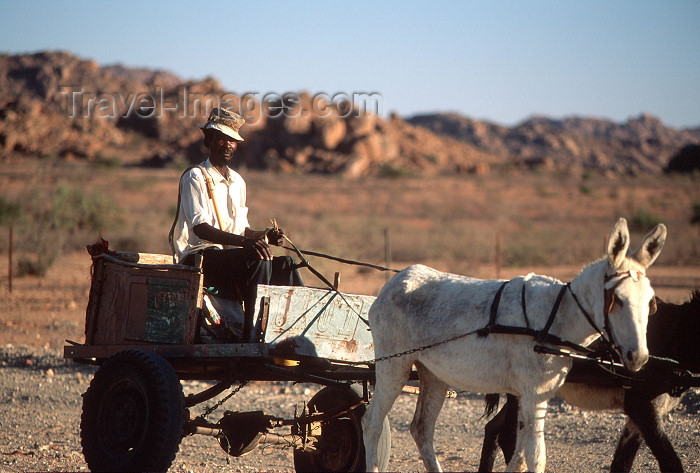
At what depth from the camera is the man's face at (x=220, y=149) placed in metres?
6.11

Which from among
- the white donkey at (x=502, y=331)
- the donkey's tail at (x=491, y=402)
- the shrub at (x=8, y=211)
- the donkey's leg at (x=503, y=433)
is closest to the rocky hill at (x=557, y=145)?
the shrub at (x=8, y=211)

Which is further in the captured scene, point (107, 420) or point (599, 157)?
point (599, 157)

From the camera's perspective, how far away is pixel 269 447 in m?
6.55

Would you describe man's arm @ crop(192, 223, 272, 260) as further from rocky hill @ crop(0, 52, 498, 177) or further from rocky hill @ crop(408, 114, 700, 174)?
rocky hill @ crop(408, 114, 700, 174)

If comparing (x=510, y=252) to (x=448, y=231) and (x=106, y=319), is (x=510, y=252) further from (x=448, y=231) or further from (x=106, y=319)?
(x=106, y=319)

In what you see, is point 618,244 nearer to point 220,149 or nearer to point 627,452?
point 627,452

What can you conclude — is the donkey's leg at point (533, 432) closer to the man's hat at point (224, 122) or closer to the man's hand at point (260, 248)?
the man's hand at point (260, 248)

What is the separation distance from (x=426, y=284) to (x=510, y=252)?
22.9m

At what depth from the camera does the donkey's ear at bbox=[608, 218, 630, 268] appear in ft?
13.9

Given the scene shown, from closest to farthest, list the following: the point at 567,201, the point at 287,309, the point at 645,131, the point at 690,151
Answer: the point at 287,309, the point at 567,201, the point at 690,151, the point at 645,131

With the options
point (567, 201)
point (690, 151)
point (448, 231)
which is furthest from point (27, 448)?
point (690, 151)

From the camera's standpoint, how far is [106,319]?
6.01m

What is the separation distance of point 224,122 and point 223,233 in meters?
0.96

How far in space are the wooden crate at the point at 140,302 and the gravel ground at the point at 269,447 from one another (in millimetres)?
1098
